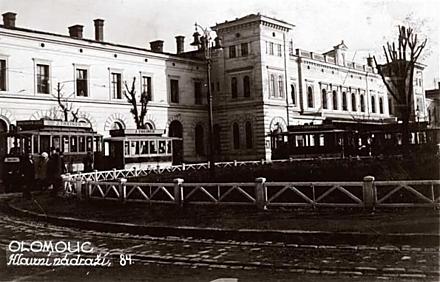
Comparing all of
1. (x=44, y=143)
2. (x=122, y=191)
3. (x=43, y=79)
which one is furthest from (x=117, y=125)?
(x=122, y=191)

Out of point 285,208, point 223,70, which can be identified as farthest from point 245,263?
point 223,70

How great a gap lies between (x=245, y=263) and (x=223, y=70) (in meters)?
38.3

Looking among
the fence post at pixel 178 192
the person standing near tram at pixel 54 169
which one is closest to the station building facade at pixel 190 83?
the person standing near tram at pixel 54 169

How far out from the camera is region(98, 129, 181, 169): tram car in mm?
28281

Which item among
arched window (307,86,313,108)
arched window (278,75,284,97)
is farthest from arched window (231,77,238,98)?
arched window (307,86,313,108)

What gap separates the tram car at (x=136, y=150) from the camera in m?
28.3

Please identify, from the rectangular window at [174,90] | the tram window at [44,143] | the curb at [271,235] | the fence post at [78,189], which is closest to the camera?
the curb at [271,235]

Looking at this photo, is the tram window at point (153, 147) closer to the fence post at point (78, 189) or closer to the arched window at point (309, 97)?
the fence post at point (78, 189)

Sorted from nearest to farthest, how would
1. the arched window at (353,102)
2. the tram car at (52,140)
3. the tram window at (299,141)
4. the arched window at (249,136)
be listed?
1. the tram car at (52,140)
2. the tram window at (299,141)
3. the arched window at (249,136)
4. the arched window at (353,102)

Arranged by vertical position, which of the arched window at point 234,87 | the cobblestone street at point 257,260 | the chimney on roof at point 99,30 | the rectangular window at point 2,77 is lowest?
the cobblestone street at point 257,260

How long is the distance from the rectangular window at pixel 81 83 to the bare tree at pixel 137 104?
3299 mm

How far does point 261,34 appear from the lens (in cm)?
4181

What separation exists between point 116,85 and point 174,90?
6579 millimetres

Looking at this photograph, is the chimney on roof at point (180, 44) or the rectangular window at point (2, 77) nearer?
the rectangular window at point (2, 77)
